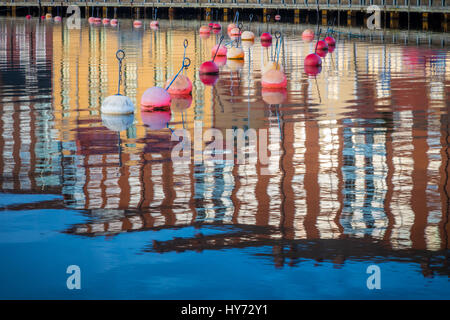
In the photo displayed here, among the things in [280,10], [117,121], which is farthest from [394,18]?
[117,121]

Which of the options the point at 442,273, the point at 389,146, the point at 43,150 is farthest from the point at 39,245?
the point at 389,146

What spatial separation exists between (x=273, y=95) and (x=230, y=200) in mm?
13085

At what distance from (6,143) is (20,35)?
4648 centimetres

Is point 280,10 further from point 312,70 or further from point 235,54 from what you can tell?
point 312,70

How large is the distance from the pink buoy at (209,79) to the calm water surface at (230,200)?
3.32m

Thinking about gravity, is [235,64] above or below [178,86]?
above

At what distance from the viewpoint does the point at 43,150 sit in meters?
16.0

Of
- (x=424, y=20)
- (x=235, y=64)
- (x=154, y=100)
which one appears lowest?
(x=154, y=100)

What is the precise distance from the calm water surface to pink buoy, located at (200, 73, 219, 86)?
3317mm

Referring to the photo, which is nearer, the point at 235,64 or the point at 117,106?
the point at 117,106

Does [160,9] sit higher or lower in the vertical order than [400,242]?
higher

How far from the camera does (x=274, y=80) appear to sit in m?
26.3

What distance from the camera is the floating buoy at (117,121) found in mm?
18839

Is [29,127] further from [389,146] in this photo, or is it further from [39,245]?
[39,245]
